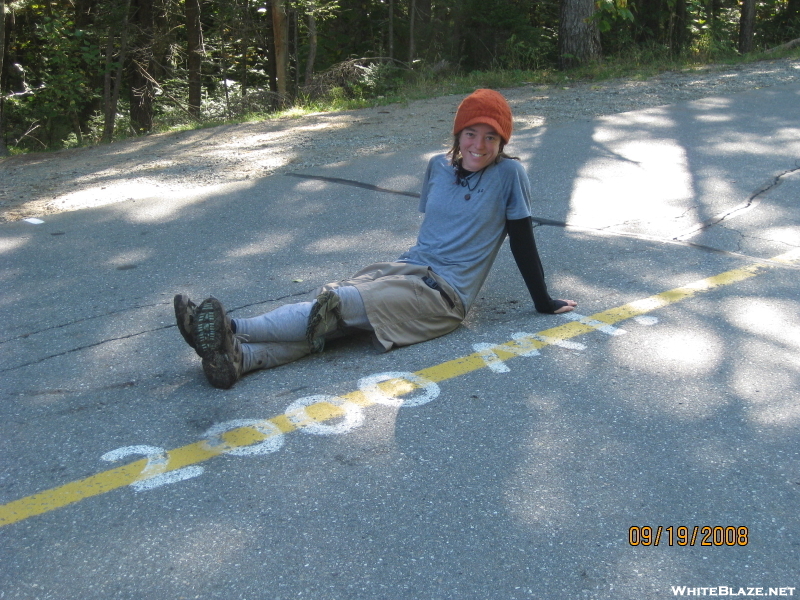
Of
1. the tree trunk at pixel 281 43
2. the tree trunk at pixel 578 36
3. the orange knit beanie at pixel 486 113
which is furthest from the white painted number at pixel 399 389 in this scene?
the tree trunk at pixel 281 43

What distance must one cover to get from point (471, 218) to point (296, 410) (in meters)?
1.55

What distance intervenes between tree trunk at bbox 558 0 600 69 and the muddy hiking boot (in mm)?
13554

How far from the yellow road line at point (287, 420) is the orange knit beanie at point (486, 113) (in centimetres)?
113

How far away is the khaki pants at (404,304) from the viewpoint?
4.13 metres

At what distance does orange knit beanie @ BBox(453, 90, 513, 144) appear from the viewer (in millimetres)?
4309

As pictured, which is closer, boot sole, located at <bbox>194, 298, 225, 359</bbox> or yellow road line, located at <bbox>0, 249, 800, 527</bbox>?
yellow road line, located at <bbox>0, 249, 800, 527</bbox>

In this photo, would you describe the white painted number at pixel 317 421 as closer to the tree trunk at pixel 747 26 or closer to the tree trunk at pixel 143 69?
the tree trunk at pixel 143 69

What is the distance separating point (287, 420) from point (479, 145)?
6.08ft

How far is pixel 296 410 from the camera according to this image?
361 centimetres

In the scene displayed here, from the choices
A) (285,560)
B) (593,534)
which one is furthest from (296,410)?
(593,534)

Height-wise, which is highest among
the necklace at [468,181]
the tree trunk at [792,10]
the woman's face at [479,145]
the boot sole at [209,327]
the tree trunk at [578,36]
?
the tree trunk at [792,10]
